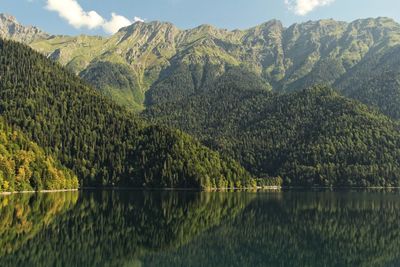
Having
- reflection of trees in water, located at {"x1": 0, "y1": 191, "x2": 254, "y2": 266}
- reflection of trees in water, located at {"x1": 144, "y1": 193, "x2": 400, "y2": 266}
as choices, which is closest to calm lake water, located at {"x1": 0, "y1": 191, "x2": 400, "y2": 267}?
reflection of trees in water, located at {"x1": 144, "y1": 193, "x2": 400, "y2": 266}

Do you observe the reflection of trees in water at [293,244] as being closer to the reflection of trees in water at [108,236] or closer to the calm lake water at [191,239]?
the calm lake water at [191,239]

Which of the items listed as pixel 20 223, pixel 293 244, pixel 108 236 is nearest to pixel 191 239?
pixel 108 236

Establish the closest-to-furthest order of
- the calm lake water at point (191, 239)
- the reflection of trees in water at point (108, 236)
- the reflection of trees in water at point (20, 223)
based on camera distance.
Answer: the reflection of trees in water at point (108, 236) → the calm lake water at point (191, 239) → the reflection of trees in water at point (20, 223)

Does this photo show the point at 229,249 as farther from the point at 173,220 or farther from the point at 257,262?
the point at 173,220

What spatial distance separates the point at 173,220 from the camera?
10769cm

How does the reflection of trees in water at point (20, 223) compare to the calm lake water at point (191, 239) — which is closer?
the calm lake water at point (191, 239)

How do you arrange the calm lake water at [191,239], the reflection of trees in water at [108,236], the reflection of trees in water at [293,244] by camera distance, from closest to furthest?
the reflection of trees in water at [108,236] < the calm lake water at [191,239] < the reflection of trees in water at [293,244]

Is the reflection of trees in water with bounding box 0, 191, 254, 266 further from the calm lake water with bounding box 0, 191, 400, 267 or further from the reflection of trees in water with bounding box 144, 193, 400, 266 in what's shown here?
the reflection of trees in water with bounding box 144, 193, 400, 266

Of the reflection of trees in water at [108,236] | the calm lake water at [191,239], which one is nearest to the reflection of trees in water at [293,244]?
the calm lake water at [191,239]

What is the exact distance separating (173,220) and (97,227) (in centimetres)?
2169

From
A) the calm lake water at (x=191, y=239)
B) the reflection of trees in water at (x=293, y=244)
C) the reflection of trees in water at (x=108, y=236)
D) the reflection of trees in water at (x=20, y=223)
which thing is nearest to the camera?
the reflection of trees in water at (x=108, y=236)

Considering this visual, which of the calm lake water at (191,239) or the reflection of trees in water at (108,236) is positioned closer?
the reflection of trees in water at (108,236)

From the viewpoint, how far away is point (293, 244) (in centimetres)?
7856

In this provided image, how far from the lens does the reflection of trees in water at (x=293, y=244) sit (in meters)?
65.6
